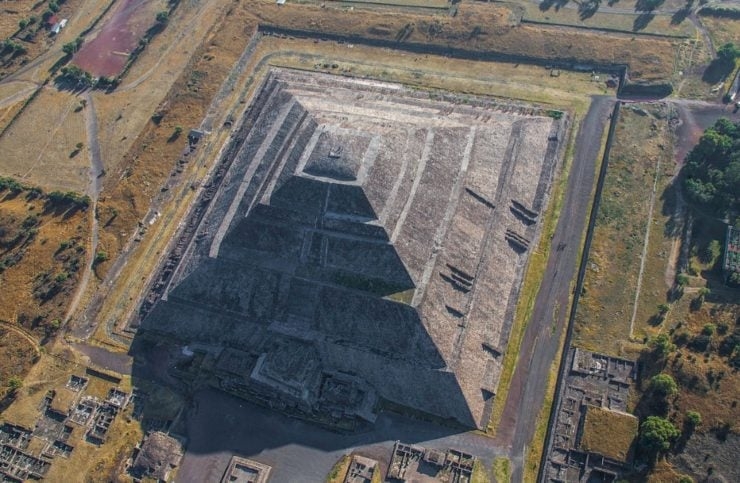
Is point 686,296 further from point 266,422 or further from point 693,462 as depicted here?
point 266,422

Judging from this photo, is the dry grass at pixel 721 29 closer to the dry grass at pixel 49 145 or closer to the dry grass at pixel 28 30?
the dry grass at pixel 49 145

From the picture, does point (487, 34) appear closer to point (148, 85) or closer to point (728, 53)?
point (728, 53)

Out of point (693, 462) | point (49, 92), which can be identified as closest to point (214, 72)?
point (49, 92)

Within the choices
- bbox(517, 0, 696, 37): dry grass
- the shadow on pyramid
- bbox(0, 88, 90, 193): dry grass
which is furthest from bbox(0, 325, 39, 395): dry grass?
bbox(517, 0, 696, 37): dry grass

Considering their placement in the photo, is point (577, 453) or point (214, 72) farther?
point (214, 72)

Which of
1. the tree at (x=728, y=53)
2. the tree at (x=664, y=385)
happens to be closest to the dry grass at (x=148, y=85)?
the tree at (x=664, y=385)
